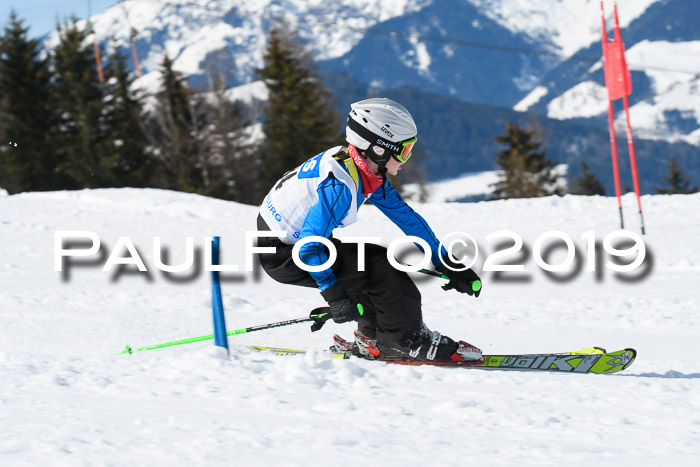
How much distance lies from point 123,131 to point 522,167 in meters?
26.2

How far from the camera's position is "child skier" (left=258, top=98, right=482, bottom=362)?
3.37 m

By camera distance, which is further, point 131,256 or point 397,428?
point 131,256

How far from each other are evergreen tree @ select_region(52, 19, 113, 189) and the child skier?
30750mm

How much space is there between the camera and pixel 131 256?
27.1ft

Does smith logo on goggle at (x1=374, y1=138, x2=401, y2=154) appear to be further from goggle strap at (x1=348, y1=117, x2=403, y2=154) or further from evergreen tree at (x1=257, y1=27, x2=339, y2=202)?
evergreen tree at (x1=257, y1=27, x2=339, y2=202)

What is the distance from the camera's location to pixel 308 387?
3.23 m

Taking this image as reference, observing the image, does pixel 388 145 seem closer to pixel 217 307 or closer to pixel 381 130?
pixel 381 130

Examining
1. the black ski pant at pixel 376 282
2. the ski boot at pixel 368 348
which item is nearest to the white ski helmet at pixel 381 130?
the black ski pant at pixel 376 282

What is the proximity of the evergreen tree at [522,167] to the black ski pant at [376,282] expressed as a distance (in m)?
43.8

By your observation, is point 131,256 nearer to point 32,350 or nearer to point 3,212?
point 3,212

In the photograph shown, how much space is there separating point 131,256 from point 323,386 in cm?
556

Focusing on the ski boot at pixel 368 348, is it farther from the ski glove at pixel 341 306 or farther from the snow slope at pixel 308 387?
the ski glove at pixel 341 306

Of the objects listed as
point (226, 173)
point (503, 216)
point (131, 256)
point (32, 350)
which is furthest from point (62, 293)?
point (226, 173)

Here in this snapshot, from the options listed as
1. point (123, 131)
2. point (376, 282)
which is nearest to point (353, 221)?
point (376, 282)
